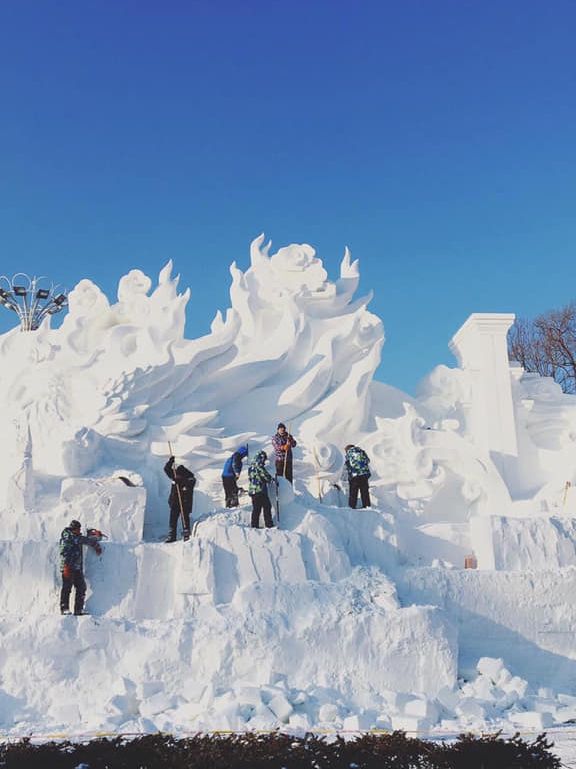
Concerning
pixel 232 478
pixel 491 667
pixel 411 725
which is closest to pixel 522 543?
pixel 491 667

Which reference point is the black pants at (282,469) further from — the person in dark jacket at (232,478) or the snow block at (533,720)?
the snow block at (533,720)

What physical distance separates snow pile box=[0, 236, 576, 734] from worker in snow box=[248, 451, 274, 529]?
12.3 inches

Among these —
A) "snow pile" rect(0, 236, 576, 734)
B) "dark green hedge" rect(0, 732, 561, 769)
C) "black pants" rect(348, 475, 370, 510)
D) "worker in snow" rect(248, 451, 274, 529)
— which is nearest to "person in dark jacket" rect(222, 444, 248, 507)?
"snow pile" rect(0, 236, 576, 734)

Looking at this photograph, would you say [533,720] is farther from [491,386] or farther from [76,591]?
[491,386]

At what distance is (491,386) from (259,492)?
576cm

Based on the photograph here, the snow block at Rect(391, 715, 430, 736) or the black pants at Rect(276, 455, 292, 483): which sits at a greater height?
the black pants at Rect(276, 455, 292, 483)

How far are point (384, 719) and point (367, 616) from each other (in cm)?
176

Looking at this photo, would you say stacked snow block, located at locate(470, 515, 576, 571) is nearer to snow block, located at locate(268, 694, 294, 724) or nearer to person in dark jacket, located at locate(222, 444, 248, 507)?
person in dark jacket, located at locate(222, 444, 248, 507)

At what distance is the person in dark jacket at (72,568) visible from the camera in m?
9.29

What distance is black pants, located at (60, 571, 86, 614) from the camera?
9.27 m

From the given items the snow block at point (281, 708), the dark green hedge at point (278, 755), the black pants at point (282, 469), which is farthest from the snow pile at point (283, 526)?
the dark green hedge at point (278, 755)

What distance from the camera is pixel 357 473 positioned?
1163cm

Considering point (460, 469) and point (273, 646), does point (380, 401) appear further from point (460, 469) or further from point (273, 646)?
point (273, 646)

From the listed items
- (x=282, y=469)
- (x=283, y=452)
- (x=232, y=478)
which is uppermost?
(x=283, y=452)
